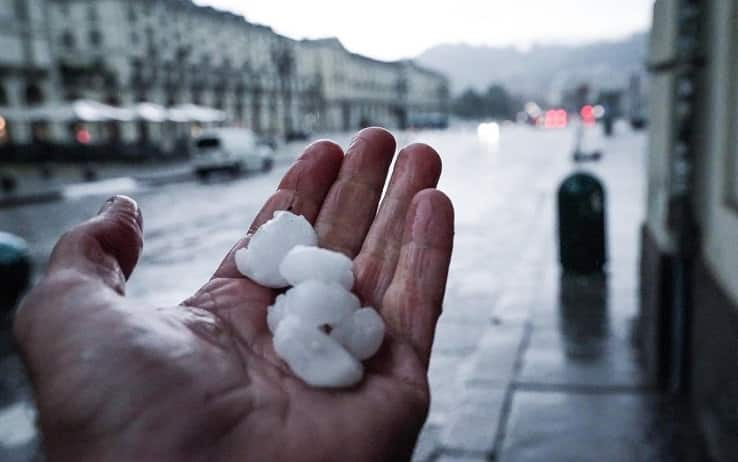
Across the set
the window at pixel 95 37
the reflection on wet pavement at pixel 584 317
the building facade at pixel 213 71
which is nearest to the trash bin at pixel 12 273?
the building facade at pixel 213 71

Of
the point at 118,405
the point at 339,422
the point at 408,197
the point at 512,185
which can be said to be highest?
the point at 408,197

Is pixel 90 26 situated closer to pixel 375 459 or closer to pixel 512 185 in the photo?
pixel 512 185

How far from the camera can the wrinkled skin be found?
1.65 meters

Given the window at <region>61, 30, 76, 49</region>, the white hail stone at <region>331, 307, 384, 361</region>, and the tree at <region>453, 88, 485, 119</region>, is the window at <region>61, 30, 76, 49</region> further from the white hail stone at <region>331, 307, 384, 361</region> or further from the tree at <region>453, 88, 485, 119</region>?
the tree at <region>453, 88, 485, 119</region>

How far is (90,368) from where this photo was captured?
1673 mm

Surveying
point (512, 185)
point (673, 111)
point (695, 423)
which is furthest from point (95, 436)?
point (512, 185)


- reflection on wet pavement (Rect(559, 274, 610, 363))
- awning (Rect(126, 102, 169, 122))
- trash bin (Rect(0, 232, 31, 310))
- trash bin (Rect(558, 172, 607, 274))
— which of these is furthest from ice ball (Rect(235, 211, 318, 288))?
awning (Rect(126, 102, 169, 122))

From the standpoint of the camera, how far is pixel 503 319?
6176mm

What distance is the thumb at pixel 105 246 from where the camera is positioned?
75.2 inches

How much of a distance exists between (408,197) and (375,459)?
1.08 meters

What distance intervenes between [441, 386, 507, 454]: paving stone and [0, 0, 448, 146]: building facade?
2036 millimetres

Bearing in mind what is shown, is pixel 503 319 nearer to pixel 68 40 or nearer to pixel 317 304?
pixel 317 304

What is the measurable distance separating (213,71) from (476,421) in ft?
36.7

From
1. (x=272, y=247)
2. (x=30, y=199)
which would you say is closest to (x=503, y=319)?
(x=272, y=247)
